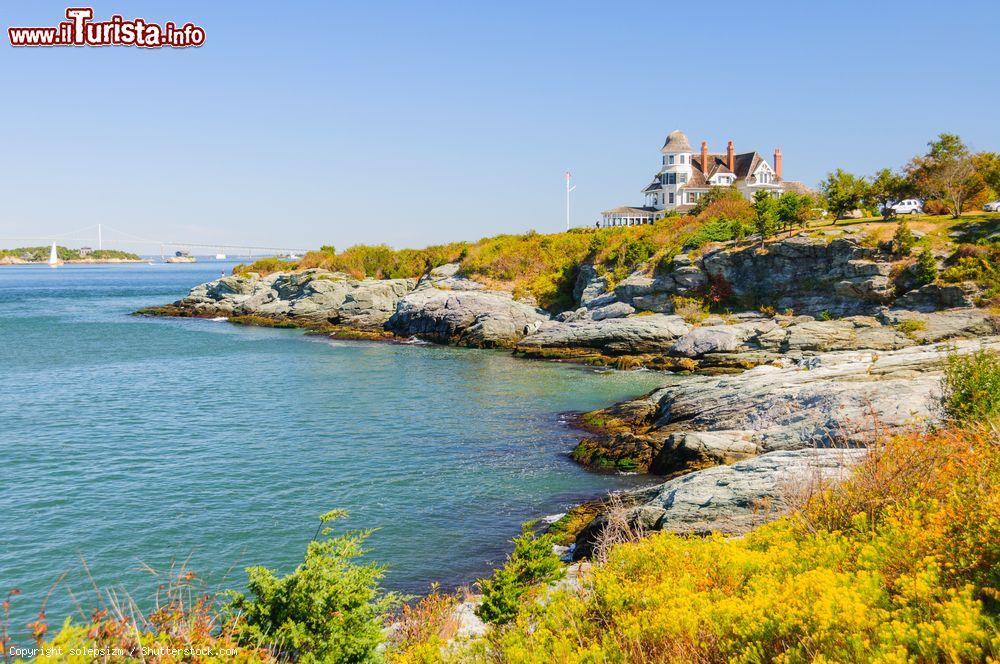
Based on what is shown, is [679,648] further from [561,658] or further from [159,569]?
[159,569]

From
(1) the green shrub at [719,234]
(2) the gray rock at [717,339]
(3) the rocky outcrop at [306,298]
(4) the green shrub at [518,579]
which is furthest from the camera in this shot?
(3) the rocky outcrop at [306,298]

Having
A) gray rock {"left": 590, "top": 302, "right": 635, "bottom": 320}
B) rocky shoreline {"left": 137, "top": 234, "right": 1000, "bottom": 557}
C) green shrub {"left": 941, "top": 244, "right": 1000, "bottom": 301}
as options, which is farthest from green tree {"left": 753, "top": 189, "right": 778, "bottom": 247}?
green shrub {"left": 941, "top": 244, "right": 1000, "bottom": 301}

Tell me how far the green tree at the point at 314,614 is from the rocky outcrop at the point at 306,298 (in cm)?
6131

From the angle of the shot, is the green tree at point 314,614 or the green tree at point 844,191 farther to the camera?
the green tree at point 844,191

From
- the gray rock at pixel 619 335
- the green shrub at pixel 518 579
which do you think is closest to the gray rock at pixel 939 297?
the gray rock at pixel 619 335

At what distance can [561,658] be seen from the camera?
6922 mm

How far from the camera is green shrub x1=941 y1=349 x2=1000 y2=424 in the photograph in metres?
15.0

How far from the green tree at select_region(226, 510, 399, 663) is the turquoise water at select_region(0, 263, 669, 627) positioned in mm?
6528

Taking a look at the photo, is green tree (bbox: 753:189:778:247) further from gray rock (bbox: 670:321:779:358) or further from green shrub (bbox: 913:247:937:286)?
green shrub (bbox: 913:247:937:286)

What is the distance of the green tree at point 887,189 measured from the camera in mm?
54625

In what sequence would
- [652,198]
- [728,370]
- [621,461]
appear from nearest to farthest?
[621,461] < [728,370] < [652,198]

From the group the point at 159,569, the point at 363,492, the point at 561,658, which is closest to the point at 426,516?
the point at 363,492

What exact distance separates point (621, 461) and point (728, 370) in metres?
18.2

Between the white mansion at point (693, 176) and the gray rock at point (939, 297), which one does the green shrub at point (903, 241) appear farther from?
the white mansion at point (693, 176)
